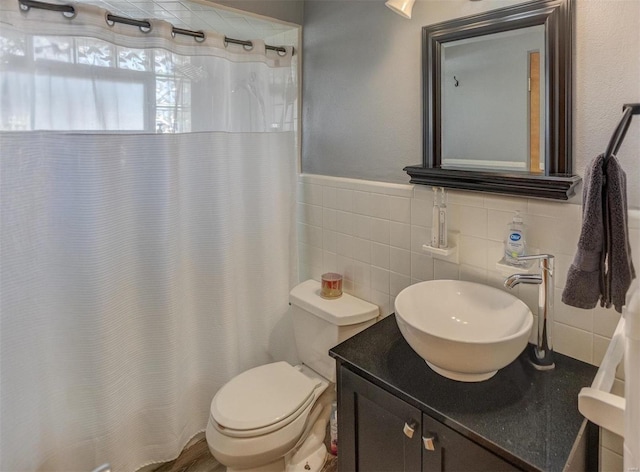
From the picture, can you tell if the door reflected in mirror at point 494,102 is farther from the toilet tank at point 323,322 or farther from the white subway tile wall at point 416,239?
the toilet tank at point 323,322

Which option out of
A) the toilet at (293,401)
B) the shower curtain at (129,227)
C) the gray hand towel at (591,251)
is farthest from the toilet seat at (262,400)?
the gray hand towel at (591,251)

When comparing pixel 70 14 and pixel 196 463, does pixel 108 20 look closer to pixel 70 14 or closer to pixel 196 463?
pixel 70 14

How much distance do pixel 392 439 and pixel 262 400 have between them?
61 centimetres

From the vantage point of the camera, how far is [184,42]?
165 cm

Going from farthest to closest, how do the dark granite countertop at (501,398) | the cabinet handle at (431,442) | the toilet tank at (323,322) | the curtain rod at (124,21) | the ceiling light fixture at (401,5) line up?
1. the toilet tank at (323,322)
2. the ceiling light fixture at (401,5)
3. the curtain rod at (124,21)
4. the cabinet handle at (431,442)
5. the dark granite countertop at (501,398)

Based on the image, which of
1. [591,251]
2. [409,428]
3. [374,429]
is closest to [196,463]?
[374,429]

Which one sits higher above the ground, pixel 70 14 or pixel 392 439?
pixel 70 14

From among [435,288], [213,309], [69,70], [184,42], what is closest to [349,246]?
[435,288]

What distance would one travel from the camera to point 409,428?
1.11m

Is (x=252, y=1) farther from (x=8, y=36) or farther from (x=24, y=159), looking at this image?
(x=24, y=159)

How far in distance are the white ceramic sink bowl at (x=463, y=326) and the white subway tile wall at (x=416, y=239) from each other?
0.33ft

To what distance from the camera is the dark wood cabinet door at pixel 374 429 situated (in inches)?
44.1

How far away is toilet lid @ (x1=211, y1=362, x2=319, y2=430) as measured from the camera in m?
1.50

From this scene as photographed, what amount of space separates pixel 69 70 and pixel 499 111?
1443 millimetres
